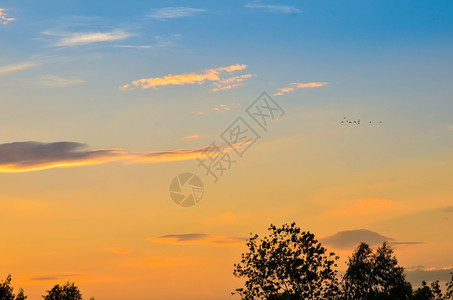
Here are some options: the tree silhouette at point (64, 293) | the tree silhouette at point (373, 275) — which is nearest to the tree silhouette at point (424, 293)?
the tree silhouette at point (373, 275)

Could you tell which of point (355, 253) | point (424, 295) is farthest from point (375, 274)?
point (424, 295)

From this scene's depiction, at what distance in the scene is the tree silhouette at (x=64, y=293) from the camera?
130250 millimetres

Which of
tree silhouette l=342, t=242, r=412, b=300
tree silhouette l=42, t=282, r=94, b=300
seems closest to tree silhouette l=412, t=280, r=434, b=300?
tree silhouette l=342, t=242, r=412, b=300

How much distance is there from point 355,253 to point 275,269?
46.2 m

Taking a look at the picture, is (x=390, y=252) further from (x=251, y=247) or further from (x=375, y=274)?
(x=251, y=247)

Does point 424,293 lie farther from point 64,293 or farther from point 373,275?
point 64,293

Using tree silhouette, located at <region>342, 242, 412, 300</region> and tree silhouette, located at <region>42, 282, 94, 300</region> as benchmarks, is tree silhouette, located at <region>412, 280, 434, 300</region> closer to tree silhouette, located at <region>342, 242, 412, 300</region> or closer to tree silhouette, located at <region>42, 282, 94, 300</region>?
tree silhouette, located at <region>342, 242, 412, 300</region>

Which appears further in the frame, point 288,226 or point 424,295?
point 424,295

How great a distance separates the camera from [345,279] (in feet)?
417

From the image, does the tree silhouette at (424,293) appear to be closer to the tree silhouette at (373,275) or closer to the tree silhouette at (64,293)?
the tree silhouette at (373,275)

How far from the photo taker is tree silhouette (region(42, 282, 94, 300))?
427 feet

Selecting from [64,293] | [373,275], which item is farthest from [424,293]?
[64,293]

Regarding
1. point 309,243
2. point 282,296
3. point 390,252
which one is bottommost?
point 282,296

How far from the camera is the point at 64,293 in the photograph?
131 meters
